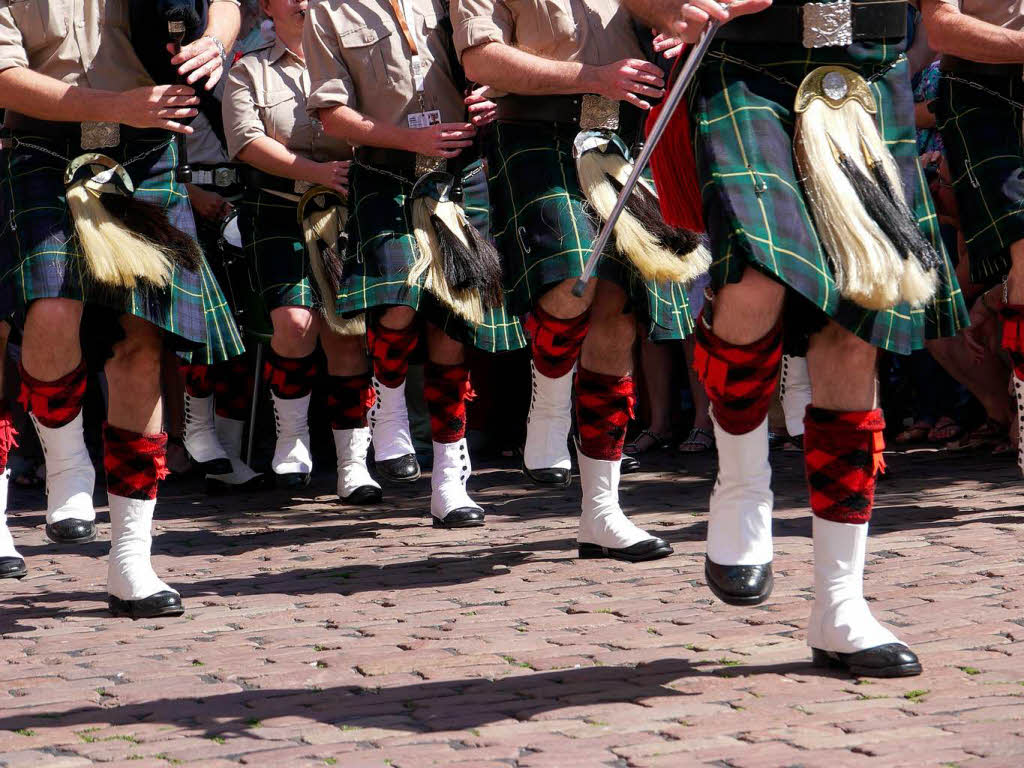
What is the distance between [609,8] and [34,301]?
1.98 m

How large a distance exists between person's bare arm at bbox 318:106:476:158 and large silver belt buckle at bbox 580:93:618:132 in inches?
25.9

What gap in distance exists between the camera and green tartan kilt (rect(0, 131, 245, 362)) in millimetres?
4211

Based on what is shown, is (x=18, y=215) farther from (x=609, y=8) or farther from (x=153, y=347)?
(x=609, y=8)

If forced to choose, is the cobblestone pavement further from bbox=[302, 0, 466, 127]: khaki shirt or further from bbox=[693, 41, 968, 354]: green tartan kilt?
bbox=[302, 0, 466, 127]: khaki shirt

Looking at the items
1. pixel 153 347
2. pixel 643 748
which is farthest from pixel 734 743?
pixel 153 347

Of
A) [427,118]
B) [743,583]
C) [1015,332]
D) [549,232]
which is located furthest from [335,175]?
[743,583]

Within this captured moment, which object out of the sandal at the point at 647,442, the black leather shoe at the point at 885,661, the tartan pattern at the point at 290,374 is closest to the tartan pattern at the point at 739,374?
the black leather shoe at the point at 885,661

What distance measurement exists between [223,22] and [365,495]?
253 cm

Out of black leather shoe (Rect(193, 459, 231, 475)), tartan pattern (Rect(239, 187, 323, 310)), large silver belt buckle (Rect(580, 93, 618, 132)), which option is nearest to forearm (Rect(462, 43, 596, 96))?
large silver belt buckle (Rect(580, 93, 618, 132))

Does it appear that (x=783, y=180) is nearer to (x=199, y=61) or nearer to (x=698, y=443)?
(x=199, y=61)

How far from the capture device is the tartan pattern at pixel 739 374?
3328 millimetres

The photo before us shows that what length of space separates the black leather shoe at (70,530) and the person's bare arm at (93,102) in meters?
1.32

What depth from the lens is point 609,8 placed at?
4.95 m

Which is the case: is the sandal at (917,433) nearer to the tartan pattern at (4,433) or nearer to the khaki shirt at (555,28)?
the khaki shirt at (555,28)
